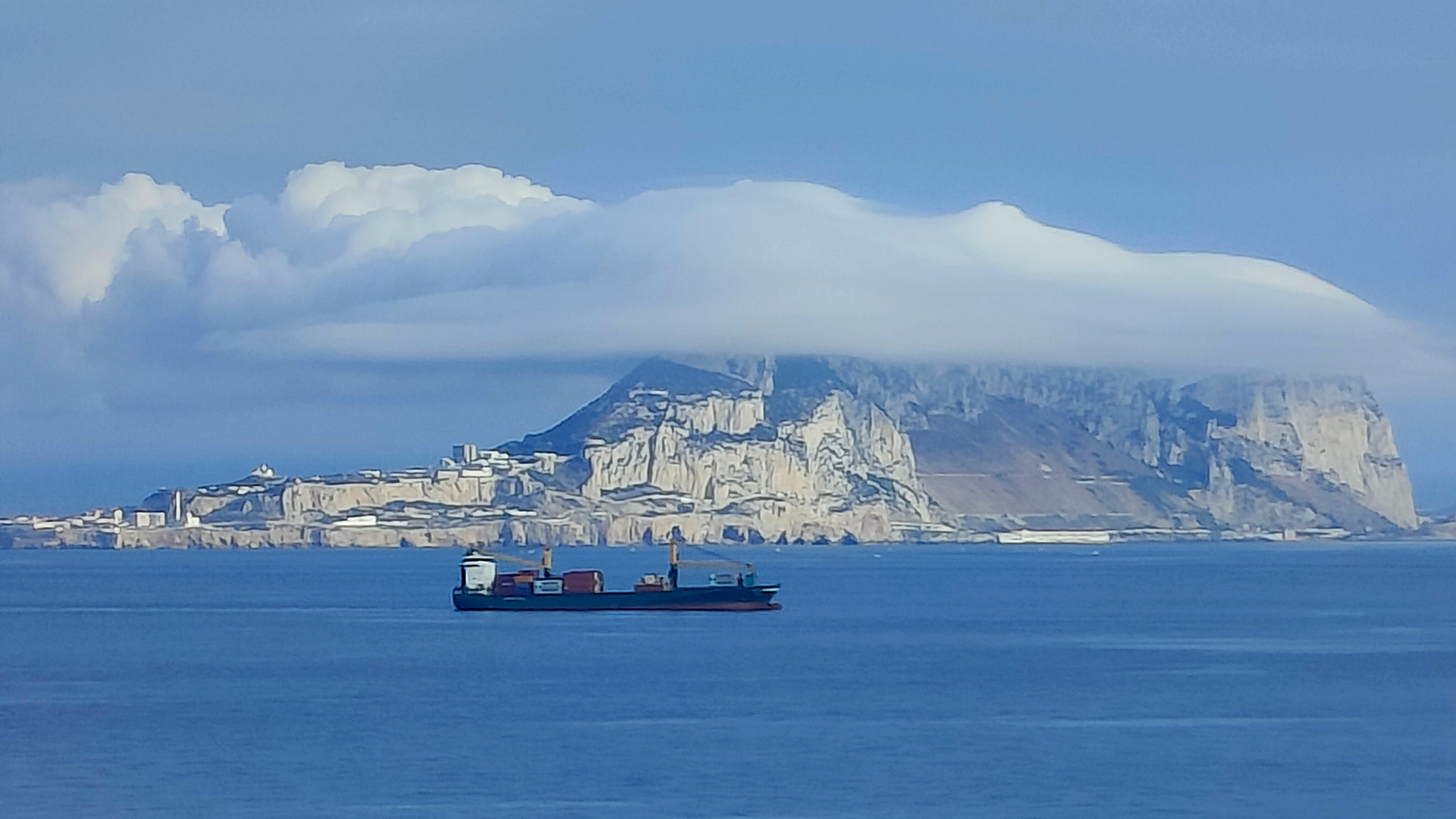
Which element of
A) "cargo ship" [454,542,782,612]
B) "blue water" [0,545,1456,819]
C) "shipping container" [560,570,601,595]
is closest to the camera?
"blue water" [0,545,1456,819]

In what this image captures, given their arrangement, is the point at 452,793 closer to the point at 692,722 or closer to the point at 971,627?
the point at 692,722

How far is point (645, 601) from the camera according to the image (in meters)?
151

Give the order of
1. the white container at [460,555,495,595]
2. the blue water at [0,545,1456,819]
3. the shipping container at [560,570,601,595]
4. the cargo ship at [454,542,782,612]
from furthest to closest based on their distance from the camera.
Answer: the white container at [460,555,495,595] < the shipping container at [560,570,601,595] < the cargo ship at [454,542,782,612] < the blue water at [0,545,1456,819]

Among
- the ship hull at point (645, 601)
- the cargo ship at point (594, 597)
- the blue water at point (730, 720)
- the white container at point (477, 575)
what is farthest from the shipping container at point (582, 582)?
the blue water at point (730, 720)

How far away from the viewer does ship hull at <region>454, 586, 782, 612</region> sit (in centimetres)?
15100

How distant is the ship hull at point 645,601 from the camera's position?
151000 mm

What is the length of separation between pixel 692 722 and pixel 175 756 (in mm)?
16966

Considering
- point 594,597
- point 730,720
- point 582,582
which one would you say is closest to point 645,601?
point 594,597

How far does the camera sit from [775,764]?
6053 centimetres

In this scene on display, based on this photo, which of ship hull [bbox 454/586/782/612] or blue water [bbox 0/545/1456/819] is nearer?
blue water [bbox 0/545/1456/819]

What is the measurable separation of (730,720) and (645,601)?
78.9 meters

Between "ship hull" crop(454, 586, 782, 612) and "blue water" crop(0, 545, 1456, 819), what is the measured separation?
17.1 metres

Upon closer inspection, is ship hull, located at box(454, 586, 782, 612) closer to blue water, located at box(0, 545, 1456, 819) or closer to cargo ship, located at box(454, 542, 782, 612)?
cargo ship, located at box(454, 542, 782, 612)

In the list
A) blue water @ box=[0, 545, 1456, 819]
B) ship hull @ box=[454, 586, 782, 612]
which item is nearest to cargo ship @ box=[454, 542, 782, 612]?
ship hull @ box=[454, 586, 782, 612]
